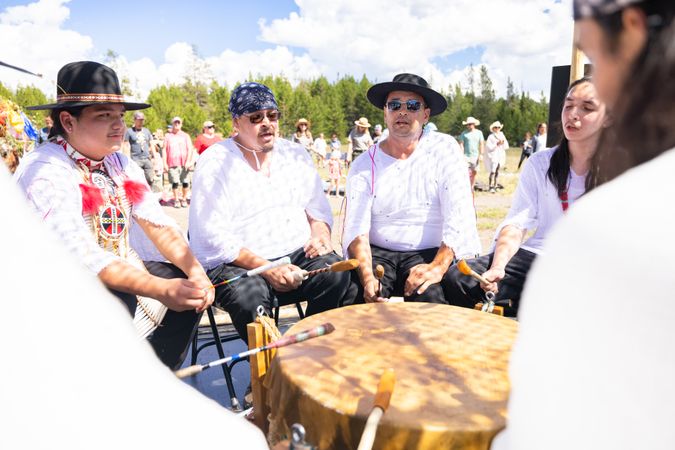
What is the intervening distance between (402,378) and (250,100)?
6.26 ft

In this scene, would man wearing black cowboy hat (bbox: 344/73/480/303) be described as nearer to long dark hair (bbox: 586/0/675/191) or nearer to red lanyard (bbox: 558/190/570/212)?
red lanyard (bbox: 558/190/570/212)

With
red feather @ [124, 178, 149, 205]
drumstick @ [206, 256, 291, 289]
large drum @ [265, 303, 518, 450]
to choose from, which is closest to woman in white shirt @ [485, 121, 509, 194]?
drumstick @ [206, 256, 291, 289]

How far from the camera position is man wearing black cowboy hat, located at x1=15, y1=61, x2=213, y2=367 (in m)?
2.00

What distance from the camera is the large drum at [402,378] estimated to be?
43.3 inches

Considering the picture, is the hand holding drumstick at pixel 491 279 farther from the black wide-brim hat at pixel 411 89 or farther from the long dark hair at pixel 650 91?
the long dark hair at pixel 650 91

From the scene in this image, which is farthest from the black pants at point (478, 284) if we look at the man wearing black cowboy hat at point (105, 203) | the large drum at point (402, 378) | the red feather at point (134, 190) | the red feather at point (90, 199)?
the red feather at point (90, 199)

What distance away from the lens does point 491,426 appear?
1.09 meters

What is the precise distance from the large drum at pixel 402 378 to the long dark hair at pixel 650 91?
2.40ft

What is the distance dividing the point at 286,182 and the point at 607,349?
2458mm

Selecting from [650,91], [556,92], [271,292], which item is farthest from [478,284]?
[650,91]

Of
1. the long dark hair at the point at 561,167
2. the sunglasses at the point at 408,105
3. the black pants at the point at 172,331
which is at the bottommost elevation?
Result: the black pants at the point at 172,331

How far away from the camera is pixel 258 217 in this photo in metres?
2.71

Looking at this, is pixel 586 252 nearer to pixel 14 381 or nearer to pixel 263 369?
pixel 14 381

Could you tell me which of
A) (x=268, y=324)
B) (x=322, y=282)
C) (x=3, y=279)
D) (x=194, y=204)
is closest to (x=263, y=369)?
(x=268, y=324)
